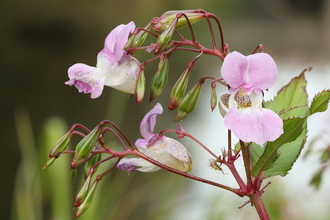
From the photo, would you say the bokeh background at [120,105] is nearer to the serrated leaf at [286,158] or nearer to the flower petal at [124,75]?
the serrated leaf at [286,158]

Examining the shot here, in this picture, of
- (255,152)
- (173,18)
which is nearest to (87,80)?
(173,18)

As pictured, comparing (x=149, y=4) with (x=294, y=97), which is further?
(x=149, y=4)

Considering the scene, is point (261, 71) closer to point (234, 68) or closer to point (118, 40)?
point (234, 68)

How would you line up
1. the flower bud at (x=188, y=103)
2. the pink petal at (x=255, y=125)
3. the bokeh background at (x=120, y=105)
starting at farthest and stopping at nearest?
the bokeh background at (x=120, y=105)
the flower bud at (x=188, y=103)
the pink petal at (x=255, y=125)

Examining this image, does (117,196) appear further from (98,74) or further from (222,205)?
(98,74)

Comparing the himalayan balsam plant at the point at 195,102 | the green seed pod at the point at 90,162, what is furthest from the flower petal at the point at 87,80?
the green seed pod at the point at 90,162

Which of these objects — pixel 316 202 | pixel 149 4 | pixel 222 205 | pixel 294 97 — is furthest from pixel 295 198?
pixel 149 4
